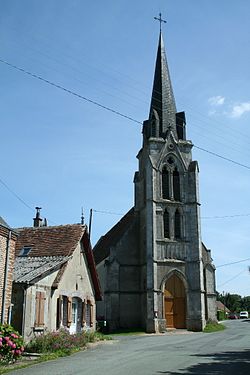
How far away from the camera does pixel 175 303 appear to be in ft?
122

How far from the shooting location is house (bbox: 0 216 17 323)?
1609 cm

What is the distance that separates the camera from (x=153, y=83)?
1757 inches

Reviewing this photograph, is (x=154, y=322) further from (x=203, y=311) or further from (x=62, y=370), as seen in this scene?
(x=62, y=370)

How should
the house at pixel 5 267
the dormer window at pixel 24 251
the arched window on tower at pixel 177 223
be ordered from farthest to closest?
the arched window on tower at pixel 177 223, the dormer window at pixel 24 251, the house at pixel 5 267

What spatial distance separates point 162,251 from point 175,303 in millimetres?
4328

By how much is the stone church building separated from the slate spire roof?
0.10 metres

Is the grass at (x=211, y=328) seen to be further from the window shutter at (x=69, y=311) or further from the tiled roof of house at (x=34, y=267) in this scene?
the tiled roof of house at (x=34, y=267)

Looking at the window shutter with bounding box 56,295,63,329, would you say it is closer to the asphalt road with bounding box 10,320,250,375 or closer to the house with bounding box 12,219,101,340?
the house with bounding box 12,219,101,340

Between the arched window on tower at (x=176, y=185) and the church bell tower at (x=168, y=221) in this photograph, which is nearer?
the church bell tower at (x=168, y=221)

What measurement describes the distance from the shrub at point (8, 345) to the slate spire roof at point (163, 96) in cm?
3025

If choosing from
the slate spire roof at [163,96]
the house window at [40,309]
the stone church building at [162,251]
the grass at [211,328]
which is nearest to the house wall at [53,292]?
the house window at [40,309]

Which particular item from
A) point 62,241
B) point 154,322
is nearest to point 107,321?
point 154,322

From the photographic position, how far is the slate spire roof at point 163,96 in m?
42.5

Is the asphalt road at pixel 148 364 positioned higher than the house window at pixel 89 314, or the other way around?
the house window at pixel 89 314
